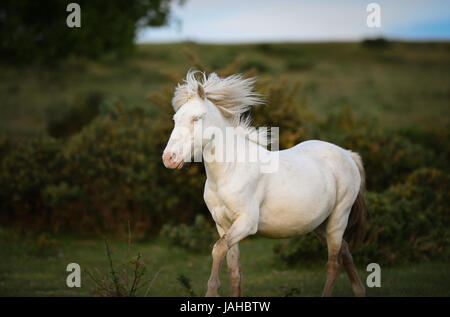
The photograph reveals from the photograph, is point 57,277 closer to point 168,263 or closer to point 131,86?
point 168,263

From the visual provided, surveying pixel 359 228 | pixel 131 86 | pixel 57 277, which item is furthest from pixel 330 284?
pixel 131 86

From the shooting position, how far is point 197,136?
14.7 feet

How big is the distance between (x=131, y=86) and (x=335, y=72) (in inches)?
567

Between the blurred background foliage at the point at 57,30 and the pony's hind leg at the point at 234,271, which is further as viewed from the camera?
the blurred background foliage at the point at 57,30

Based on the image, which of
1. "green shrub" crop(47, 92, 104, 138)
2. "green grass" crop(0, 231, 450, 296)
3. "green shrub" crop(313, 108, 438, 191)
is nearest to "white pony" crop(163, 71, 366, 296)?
"green grass" crop(0, 231, 450, 296)

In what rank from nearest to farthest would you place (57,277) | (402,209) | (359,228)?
(359,228)
(57,277)
(402,209)

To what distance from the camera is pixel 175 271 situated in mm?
8336

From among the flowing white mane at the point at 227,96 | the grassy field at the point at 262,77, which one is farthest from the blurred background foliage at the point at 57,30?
the flowing white mane at the point at 227,96

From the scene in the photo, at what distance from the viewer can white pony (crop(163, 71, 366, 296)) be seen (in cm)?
449

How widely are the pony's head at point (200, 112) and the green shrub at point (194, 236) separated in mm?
4879

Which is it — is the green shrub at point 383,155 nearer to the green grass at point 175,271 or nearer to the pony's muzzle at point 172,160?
the green grass at point 175,271

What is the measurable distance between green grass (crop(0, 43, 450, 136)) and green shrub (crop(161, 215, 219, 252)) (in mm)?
9280

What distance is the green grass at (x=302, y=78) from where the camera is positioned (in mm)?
22156

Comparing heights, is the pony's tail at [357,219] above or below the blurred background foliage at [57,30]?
below
